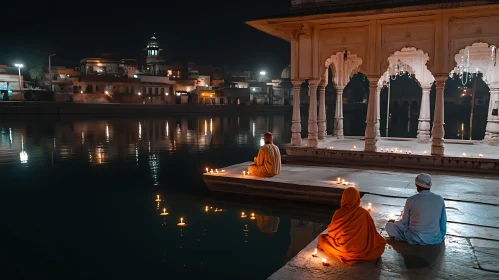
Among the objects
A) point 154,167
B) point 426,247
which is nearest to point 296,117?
point 154,167

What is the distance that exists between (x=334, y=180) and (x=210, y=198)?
2927 mm

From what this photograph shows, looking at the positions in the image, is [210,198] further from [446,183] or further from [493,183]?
[493,183]

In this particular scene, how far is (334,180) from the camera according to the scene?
8969 millimetres

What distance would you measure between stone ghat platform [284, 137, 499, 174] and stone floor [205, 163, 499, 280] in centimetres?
41

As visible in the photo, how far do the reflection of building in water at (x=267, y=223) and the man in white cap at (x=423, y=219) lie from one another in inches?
98.4

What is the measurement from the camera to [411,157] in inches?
423

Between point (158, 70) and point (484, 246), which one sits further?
point (158, 70)

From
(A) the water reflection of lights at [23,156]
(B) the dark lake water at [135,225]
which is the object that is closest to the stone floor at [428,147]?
(B) the dark lake water at [135,225]

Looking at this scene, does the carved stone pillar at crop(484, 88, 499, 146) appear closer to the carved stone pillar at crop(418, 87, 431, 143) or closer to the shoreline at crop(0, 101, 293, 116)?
the carved stone pillar at crop(418, 87, 431, 143)

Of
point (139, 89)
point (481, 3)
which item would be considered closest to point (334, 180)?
point (481, 3)

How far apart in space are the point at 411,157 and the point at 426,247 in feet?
20.6

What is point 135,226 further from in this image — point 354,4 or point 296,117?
point 354,4

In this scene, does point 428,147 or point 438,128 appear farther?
point 428,147

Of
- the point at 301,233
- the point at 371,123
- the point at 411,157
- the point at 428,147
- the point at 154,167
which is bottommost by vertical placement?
the point at 301,233
